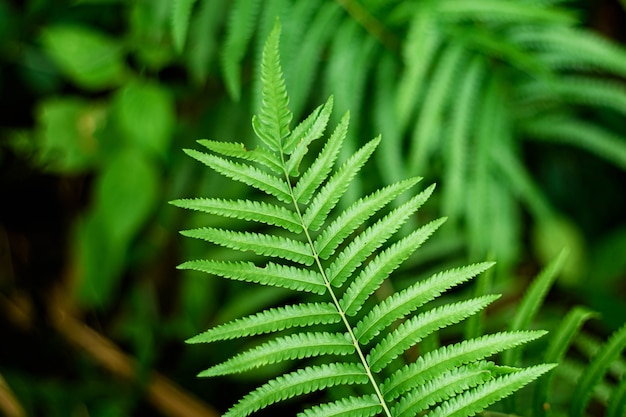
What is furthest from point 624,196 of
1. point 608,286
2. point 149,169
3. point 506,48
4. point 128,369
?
point 128,369

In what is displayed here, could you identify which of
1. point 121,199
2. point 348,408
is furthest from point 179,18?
point 348,408

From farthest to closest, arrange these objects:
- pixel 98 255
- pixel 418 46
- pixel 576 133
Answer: pixel 98 255
pixel 576 133
pixel 418 46

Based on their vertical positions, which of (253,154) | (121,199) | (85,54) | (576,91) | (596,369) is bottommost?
(596,369)

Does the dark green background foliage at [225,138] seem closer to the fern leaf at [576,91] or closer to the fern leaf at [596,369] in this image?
the fern leaf at [576,91]

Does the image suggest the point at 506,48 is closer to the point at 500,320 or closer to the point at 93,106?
the point at 500,320

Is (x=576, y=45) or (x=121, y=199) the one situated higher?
(x=576, y=45)

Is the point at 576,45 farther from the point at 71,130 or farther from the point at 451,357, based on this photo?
the point at 71,130

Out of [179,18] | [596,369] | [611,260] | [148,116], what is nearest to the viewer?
[596,369]
